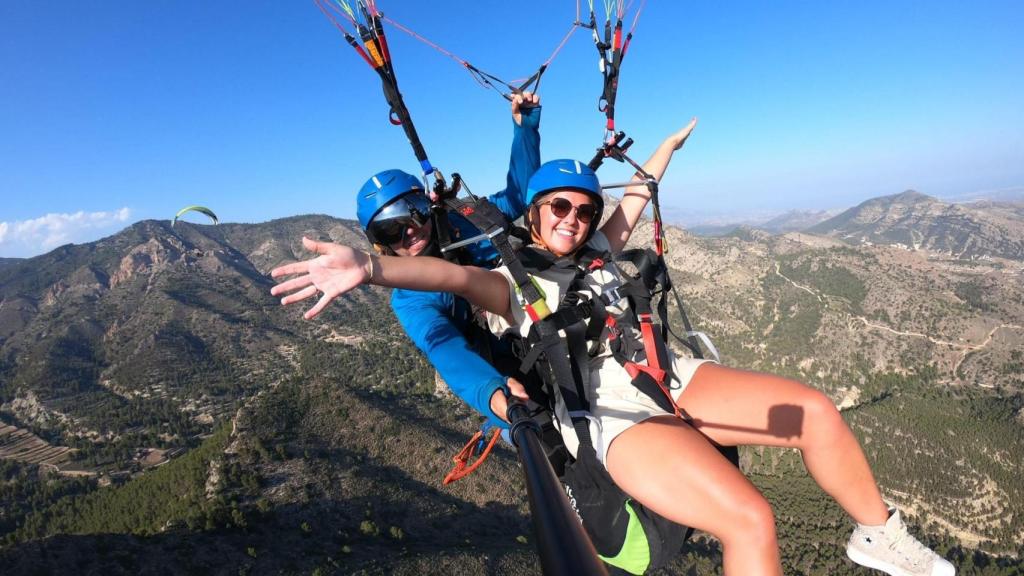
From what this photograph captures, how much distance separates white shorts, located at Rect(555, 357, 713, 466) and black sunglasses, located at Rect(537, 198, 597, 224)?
1.35 meters

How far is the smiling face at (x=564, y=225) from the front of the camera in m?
4.32

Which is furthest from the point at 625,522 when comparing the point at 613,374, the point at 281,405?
the point at 281,405

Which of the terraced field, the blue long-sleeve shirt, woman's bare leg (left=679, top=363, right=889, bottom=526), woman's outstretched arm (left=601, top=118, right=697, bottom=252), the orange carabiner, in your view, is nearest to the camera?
the blue long-sleeve shirt

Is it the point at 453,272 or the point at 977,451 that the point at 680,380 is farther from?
the point at 977,451

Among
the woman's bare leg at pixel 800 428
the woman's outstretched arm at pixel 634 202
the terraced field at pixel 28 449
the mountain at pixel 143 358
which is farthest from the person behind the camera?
the mountain at pixel 143 358

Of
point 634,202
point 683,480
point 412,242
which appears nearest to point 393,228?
point 412,242

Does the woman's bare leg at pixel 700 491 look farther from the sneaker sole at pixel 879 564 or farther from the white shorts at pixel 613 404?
the sneaker sole at pixel 879 564

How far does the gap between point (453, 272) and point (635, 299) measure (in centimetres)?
196

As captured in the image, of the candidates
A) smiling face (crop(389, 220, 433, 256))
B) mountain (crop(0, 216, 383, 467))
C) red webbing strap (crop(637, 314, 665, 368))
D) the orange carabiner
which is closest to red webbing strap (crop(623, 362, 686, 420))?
red webbing strap (crop(637, 314, 665, 368))

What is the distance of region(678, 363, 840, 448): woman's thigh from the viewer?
3590mm

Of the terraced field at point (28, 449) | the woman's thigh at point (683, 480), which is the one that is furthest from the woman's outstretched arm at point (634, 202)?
the terraced field at point (28, 449)

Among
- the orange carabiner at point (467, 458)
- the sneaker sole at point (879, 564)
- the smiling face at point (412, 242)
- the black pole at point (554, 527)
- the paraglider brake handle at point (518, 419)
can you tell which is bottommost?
the sneaker sole at point (879, 564)

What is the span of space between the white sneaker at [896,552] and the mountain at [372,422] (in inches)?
1634

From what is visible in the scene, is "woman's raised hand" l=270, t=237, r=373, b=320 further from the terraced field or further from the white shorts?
the terraced field
